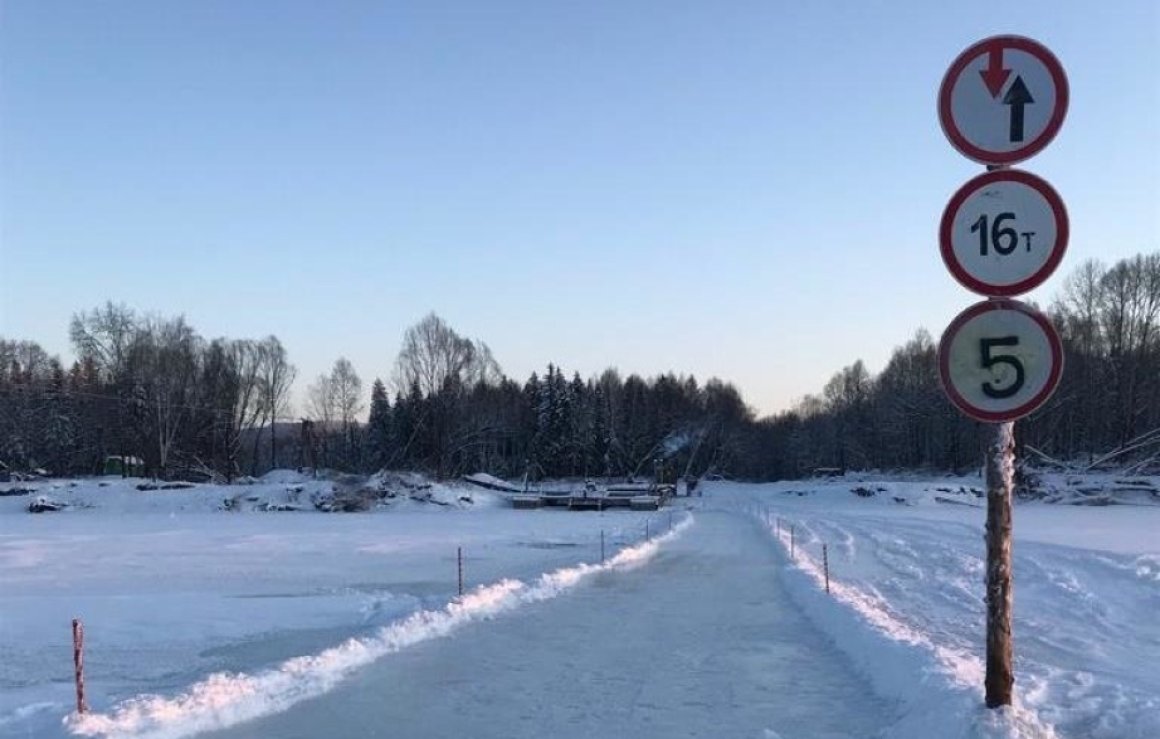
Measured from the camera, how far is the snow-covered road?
26.5ft

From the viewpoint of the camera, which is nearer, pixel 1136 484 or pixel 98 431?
pixel 1136 484

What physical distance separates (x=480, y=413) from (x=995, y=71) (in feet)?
347

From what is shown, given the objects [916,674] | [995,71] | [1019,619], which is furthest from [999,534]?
[1019,619]

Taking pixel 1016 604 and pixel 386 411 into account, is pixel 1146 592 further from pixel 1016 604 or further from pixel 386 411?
pixel 386 411

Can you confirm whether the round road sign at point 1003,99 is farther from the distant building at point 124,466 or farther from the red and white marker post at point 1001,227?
the distant building at point 124,466

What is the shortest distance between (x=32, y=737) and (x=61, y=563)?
20.4 metres

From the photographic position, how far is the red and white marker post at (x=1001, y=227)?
550 cm

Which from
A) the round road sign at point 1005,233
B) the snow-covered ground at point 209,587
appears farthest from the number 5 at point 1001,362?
the snow-covered ground at point 209,587

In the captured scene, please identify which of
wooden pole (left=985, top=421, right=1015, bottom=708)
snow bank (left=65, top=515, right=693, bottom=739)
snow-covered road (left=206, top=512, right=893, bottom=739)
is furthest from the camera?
snow-covered road (left=206, top=512, right=893, bottom=739)

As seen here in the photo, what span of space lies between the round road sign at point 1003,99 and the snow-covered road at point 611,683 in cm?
480

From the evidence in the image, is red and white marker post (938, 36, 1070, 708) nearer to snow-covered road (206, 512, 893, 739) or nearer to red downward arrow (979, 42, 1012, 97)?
red downward arrow (979, 42, 1012, 97)

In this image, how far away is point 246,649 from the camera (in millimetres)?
12781

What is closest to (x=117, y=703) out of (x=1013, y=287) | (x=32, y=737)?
(x=32, y=737)

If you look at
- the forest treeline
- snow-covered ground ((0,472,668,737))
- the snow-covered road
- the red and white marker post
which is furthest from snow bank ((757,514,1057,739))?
the forest treeline
